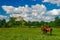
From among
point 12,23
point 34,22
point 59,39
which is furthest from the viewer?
point 12,23

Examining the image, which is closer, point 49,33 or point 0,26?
point 49,33

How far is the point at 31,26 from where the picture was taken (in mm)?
26797

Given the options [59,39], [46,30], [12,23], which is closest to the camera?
[59,39]

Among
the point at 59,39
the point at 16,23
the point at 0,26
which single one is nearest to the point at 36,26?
the point at 16,23

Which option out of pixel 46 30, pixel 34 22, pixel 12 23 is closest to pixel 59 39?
pixel 46 30

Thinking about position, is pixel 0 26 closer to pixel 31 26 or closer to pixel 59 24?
pixel 31 26

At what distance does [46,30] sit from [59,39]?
428 centimetres

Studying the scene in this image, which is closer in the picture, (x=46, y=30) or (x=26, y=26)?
(x=46, y=30)

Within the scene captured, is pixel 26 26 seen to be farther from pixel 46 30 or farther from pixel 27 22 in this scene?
pixel 46 30

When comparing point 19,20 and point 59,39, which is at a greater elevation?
point 19,20

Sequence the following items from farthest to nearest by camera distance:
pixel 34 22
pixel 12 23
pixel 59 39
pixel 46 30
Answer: pixel 12 23 → pixel 34 22 → pixel 46 30 → pixel 59 39

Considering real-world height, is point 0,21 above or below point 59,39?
above

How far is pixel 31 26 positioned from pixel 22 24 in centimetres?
116

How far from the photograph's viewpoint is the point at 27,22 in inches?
1026
